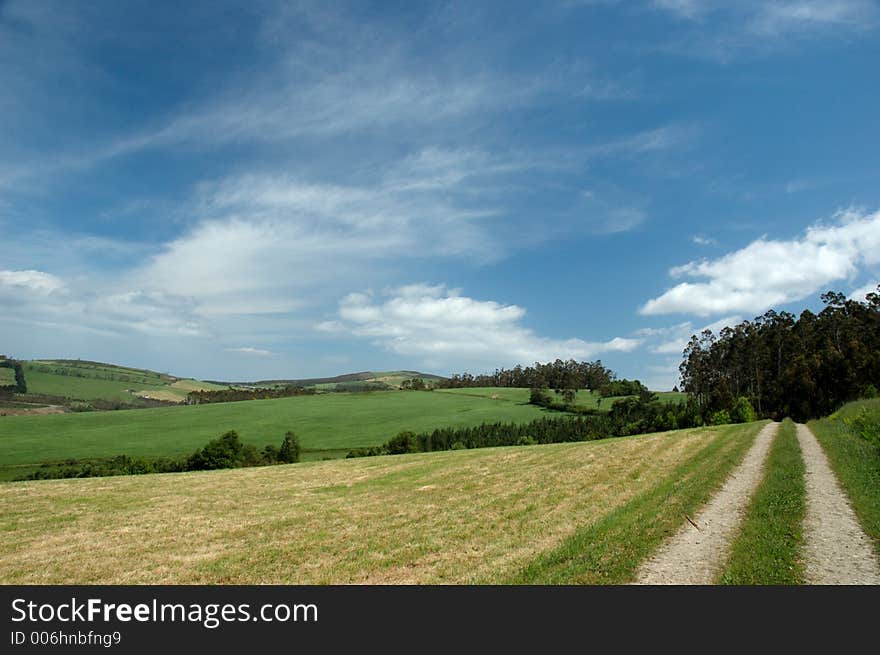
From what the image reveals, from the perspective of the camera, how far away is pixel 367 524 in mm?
17922

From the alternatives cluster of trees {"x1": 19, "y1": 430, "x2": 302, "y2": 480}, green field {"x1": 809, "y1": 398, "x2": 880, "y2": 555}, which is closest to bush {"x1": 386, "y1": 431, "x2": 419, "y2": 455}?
cluster of trees {"x1": 19, "y1": 430, "x2": 302, "y2": 480}

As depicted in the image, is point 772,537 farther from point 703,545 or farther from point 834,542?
point 703,545

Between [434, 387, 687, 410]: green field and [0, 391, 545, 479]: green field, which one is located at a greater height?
[434, 387, 687, 410]: green field

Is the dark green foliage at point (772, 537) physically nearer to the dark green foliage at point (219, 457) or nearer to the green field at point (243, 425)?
the dark green foliage at point (219, 457)

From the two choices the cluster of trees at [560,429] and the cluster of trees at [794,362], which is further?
the cluster of trees at [560,429]

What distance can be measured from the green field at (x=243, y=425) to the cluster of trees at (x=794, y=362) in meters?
50.1

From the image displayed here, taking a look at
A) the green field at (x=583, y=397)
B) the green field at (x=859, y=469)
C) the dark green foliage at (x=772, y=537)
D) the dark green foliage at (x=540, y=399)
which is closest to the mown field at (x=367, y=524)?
the dark green foliage at (x=772, y=537)

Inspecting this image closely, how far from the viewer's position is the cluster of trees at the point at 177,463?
75.8 m

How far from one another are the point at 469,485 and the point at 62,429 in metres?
129

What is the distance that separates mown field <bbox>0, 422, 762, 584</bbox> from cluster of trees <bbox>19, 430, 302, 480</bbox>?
53.6 metres

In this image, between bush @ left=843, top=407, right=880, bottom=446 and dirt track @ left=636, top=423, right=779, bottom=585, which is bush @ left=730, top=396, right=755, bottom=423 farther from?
dirt track @ left=636, top=423, right=779, bottom=585

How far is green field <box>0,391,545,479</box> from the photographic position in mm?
98375
